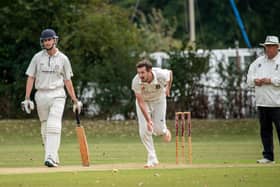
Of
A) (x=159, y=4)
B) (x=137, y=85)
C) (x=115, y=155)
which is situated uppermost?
(x=159, y=4)

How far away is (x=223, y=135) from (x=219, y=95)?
14.1 ft

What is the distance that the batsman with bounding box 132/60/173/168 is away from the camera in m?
18.2

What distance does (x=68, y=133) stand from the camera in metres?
31.8

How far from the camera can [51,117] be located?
1898cm

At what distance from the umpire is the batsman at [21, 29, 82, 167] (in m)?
3.19

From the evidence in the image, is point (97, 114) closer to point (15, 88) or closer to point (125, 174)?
point (15, 88)

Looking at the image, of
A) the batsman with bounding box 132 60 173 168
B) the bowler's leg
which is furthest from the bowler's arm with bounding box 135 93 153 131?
the bowler's leg

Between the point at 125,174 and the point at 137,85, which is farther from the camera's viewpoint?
the point at 137,85

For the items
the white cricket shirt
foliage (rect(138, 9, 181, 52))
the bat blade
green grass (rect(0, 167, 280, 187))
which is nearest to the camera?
green grass (rect(0, 167, 280, 187))

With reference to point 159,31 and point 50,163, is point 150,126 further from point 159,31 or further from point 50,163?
point 159,31

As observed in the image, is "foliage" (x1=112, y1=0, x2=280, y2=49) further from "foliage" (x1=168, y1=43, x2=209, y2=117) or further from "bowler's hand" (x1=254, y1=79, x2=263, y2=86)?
"bowler's hand" (x1=254, y1=79, x2=263, y2=86)

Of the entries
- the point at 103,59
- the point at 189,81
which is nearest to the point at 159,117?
the point at 189,81

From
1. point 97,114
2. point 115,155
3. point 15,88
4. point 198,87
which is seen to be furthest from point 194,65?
point 115,155

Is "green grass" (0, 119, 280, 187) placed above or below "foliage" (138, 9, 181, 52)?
below
